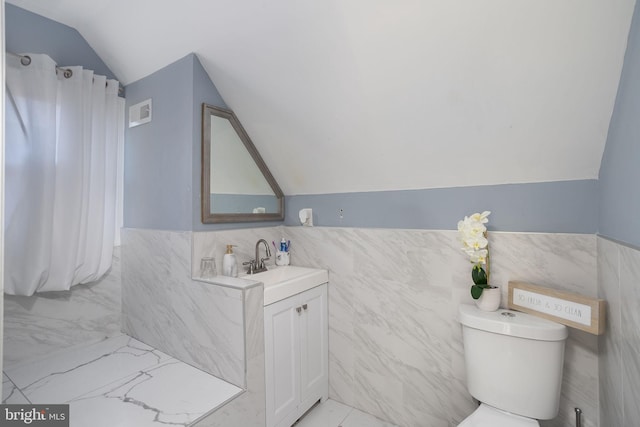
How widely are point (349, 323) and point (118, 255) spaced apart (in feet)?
5.24

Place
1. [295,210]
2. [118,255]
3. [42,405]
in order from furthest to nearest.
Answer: [295,210]
[118,255]
[42,405]

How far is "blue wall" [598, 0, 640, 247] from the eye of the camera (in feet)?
2.91

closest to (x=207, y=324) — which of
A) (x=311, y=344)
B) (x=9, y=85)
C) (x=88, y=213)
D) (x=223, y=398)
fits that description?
(x=223, y=398)

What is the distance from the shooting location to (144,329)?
74.6 inches

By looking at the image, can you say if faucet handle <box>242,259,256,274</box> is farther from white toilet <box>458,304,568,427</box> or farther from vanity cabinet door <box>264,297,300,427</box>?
white toilet <box>458,304,568,427</box>

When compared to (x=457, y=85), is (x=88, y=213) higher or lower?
lower

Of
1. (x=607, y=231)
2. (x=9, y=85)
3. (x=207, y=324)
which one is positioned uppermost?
(x=9, y=85)

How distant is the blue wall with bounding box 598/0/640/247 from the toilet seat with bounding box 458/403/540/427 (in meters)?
0.79

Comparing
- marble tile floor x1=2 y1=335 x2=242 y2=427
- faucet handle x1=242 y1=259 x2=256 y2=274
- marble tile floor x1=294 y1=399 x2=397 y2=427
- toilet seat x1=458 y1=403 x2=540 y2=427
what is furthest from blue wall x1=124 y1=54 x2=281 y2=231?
toilet seat x1=458 y1=403 x2=540 y2=427

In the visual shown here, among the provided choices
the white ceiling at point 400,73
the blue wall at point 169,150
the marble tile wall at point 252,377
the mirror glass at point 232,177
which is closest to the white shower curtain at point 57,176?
the blue wall at point 169,150

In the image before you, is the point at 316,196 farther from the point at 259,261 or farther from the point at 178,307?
the point at 178,307

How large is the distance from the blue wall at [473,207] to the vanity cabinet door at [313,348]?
508 mm

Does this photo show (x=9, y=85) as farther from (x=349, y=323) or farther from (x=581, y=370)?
(x=581, y=370)

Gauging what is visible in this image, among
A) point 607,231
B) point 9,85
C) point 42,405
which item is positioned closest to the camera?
point 607,231
